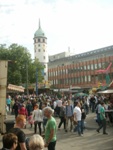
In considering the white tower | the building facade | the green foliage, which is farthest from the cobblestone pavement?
the white tower

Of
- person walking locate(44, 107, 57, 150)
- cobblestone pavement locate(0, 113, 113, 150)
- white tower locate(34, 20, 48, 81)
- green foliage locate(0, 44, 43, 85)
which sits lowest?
cobblestone pavement locate(0, 113, 113, 150)

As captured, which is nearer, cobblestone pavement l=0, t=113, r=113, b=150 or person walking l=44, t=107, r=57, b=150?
person walking l=44, t=107, r=57, b=150

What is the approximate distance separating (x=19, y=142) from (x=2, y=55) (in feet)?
201

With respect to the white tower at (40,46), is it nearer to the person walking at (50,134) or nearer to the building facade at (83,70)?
the building facade at (83,70)

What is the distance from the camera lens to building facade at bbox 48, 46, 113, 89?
82181 mm

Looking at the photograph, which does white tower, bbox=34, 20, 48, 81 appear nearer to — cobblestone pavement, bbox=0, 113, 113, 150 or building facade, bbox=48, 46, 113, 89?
building facade, bbox=48, 46, 113, 89

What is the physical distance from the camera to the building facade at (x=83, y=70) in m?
82.2

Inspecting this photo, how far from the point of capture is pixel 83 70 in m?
88.3

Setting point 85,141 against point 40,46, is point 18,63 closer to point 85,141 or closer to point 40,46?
point 85,141

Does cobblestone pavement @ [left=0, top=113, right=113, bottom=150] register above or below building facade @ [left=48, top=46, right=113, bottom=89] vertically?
below

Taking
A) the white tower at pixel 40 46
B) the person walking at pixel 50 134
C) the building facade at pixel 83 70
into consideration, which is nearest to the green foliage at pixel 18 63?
the building facade at pixel 83 70

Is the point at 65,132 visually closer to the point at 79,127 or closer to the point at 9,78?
the point at 79,127

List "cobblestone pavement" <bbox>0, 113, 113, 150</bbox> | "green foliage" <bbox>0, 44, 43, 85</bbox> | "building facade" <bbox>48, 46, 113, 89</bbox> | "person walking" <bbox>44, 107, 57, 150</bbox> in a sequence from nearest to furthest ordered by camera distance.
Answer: "person walking" <bbox>44, 107, 57, 150</bbox> < "cobblestone pavement" <bbox>0, 113, 113, 150</bbox> < "green foliage" <bbox>0, 44, 43, 85</bbox> < "building facade" <bbox>48, 46, 113, 89</bbox>

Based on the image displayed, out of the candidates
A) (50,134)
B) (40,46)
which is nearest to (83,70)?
(40,46)
